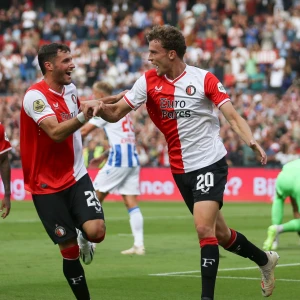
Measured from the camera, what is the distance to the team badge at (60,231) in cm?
871

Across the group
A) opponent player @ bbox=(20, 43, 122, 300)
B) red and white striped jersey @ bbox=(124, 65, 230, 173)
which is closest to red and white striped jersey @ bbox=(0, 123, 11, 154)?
opponent player @ bbox=(20, 43, 122, 300)

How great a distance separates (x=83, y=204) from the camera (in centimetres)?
876

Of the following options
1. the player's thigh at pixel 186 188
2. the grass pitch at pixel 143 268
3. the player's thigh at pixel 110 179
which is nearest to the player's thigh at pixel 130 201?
the player's thigh at pixel 110 179

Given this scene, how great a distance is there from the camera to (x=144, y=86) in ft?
30.1

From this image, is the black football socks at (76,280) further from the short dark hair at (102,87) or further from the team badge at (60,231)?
the short dark hair at (102,87)

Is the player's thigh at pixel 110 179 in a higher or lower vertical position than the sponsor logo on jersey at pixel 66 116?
lower

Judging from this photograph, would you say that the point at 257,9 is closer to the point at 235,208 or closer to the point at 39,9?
the point at 39,9

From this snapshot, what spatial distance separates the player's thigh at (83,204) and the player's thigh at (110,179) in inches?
212

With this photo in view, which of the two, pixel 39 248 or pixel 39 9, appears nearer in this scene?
pixel 39 248

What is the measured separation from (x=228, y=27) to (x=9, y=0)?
1083 cm

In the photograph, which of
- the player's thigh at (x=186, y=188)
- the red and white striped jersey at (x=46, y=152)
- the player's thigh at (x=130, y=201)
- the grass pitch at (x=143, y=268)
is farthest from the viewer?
the player's thigh at (x=130, y=201)

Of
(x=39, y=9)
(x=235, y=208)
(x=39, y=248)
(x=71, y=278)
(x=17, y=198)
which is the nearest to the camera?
(x=71, y=278)

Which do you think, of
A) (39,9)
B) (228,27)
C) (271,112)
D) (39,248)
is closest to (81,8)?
(39,9)

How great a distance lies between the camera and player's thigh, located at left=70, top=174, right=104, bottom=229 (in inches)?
344
